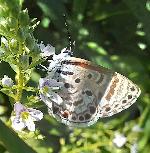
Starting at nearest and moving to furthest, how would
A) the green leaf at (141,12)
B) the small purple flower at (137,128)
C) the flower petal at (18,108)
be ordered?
the flower petal at (18,108), the green leaf at (141,12), the small purple flower at (137,128)

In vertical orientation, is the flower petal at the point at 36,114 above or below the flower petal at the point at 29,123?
above

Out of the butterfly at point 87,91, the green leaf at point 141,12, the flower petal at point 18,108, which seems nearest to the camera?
the flower petal at point 18,108

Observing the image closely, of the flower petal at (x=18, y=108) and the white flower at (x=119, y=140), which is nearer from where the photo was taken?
the flower petal at (x=18, y=108)

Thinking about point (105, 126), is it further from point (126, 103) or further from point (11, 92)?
point (11, 92)

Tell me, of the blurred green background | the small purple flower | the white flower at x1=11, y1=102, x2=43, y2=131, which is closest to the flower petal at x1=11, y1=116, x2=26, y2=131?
the white flower at x1=11, y1=102, x2=43, y2=131

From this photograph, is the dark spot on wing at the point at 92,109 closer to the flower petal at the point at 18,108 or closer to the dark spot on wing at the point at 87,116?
the dark spot on wing at the point at 87,116

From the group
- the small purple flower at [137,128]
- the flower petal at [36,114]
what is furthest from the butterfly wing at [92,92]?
the small purple flower at [137,128]
